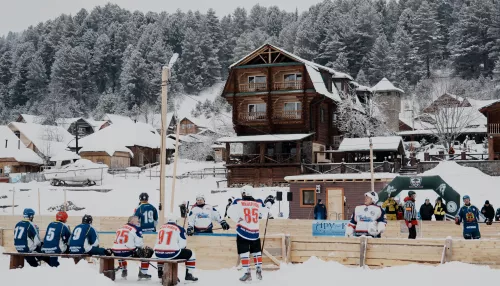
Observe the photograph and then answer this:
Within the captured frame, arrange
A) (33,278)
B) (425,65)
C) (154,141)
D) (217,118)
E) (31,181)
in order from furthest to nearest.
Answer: (425,65), (217,118), (154,141), (31,181), (33,278)

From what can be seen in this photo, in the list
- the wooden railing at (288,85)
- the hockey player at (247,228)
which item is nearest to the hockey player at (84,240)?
the hockey player at (247,228)

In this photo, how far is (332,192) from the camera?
30562 millimetres

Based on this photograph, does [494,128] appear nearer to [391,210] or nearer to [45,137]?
[391,210]

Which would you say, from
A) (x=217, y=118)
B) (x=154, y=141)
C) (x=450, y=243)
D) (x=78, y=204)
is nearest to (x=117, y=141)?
(x=154, y=141)

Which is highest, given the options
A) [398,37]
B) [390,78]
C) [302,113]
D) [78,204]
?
[398,37]

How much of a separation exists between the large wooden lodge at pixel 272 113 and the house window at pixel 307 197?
13.7 metres

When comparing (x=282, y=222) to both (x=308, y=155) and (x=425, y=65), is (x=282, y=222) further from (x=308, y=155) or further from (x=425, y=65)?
(x=425, y=65)

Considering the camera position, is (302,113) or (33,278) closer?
(33,278)

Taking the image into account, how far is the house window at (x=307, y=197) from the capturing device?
30859 millimetres

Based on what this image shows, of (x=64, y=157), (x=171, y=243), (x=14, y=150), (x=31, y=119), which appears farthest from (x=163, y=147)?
(x=31, y=119)

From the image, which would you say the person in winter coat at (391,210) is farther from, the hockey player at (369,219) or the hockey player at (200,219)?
the hockey player at (200,219)

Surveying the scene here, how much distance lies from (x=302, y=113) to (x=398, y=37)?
6389cm

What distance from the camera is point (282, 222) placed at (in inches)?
829

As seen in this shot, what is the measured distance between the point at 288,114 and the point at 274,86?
2418 millimetres
